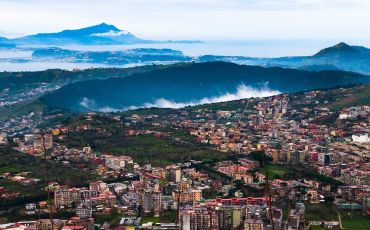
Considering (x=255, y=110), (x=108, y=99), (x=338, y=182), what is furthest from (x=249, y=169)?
(x=108, y=99)

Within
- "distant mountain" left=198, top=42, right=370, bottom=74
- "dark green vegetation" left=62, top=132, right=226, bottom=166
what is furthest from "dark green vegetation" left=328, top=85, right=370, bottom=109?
"distant mountain" left=198, top=42, right=370, bottom=74

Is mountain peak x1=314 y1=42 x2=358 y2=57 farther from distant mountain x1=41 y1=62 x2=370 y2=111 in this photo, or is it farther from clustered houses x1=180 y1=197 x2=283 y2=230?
clustered houses x1=180 y1=197 x2=283 y2=230

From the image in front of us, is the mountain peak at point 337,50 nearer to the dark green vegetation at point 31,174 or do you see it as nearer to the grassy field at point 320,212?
the dark green vegetation at point 31,174

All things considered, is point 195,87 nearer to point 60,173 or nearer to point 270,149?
point 270,149

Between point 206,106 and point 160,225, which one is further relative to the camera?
point 206,106

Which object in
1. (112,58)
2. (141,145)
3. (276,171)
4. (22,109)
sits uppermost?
(276,171)

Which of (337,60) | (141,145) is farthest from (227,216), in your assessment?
(337,60)

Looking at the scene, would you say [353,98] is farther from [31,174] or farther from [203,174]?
[31,174]
